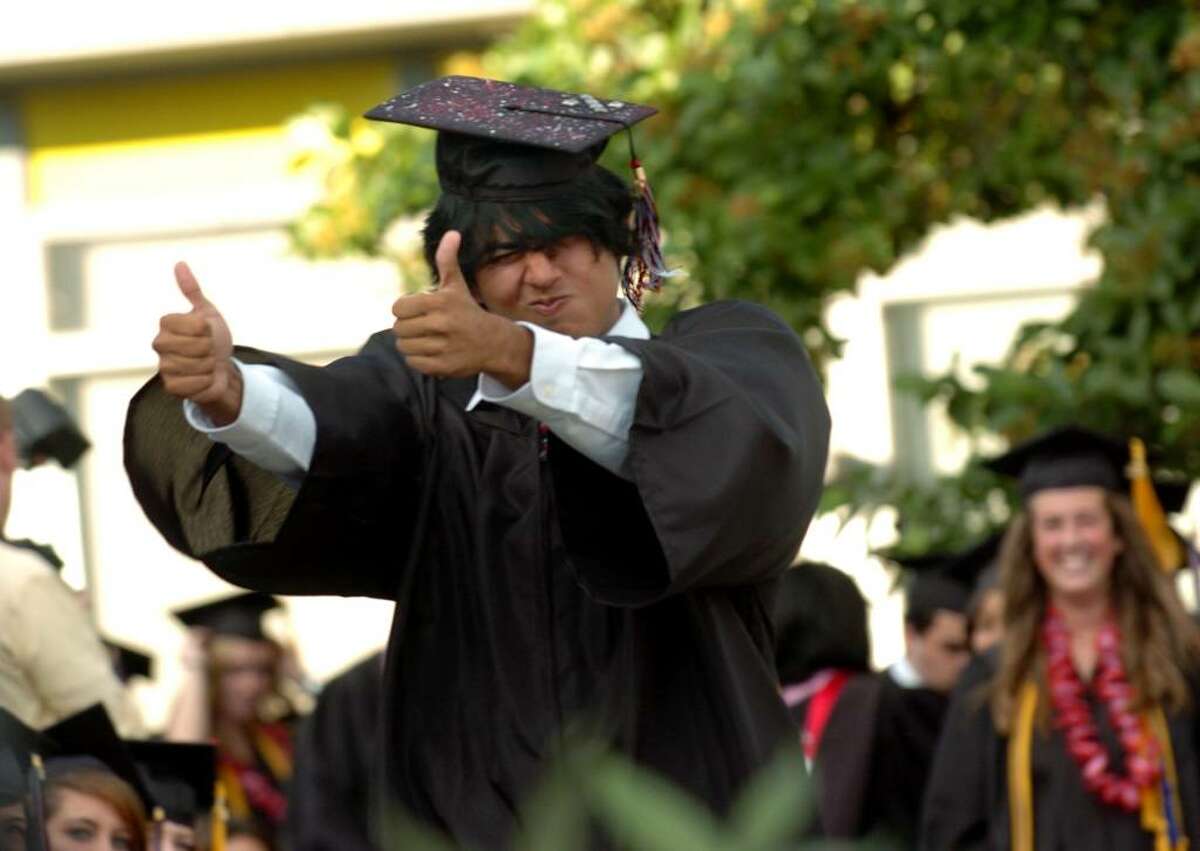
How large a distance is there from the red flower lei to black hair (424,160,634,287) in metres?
3.39

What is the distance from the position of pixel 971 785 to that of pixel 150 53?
6336 mm

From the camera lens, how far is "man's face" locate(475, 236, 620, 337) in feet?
11.6

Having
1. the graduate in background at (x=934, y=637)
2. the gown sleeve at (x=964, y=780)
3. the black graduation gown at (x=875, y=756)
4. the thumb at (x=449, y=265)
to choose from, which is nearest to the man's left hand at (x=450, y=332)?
the thumb at (x=449, y=265)

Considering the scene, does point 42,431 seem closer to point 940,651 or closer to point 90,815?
point 90,815

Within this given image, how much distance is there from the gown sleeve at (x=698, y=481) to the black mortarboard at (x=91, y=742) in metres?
1.91

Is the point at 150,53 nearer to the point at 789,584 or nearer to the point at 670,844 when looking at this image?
the point at 789,584

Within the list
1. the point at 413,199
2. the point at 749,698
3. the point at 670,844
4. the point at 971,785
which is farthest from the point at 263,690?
the point at 670,844

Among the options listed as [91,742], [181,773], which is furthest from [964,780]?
[91,742]

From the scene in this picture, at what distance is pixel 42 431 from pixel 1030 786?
8.72ft

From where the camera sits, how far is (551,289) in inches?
140

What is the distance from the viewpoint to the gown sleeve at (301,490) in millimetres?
3473

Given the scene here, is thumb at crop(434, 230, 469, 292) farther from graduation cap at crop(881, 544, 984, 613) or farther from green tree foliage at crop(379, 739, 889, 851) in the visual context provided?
graduation cap at crop(881, 544, 984, 613)

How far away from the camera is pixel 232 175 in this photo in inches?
476

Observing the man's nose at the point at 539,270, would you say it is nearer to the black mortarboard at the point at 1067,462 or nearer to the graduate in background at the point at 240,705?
the black mortarboard at the point at 1067,462
